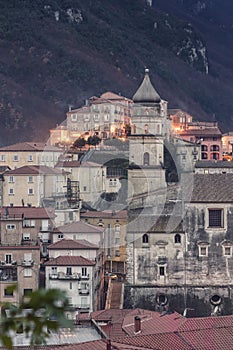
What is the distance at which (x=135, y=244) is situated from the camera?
135 feet

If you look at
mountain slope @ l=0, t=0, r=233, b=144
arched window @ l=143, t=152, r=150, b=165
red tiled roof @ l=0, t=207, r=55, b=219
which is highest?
mountain slope @ l=0, t=0, r=233, b=144

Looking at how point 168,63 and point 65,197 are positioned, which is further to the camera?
point 168,63

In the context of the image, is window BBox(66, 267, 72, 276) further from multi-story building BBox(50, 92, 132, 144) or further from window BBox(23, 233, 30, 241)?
multi-story building BBox(50, 92, 132, 144)

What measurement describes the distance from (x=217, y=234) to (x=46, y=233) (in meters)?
11.9

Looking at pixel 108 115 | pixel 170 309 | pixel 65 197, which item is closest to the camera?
pixel 170 309

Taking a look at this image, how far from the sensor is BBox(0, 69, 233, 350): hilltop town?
33906 millimetres

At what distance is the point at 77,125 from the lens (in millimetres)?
89125

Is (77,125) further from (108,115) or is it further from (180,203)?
(180,203)

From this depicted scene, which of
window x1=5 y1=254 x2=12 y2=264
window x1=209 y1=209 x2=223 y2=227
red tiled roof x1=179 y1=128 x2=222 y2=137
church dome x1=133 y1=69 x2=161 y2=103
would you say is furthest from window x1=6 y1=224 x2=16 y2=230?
red tiled roof x1=179 y1=128 x2=222 y2=137

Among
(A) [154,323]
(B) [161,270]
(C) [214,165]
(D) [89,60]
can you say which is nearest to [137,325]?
(A) [154,323]

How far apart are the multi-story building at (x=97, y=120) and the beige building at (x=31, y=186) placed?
1920 cm

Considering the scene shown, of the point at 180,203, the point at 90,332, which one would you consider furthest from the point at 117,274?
the point at 90,332

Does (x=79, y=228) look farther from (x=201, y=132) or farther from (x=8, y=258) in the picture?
(x=201, y=132)

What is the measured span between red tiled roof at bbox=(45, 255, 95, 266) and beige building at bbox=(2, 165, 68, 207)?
2062 centimetres
